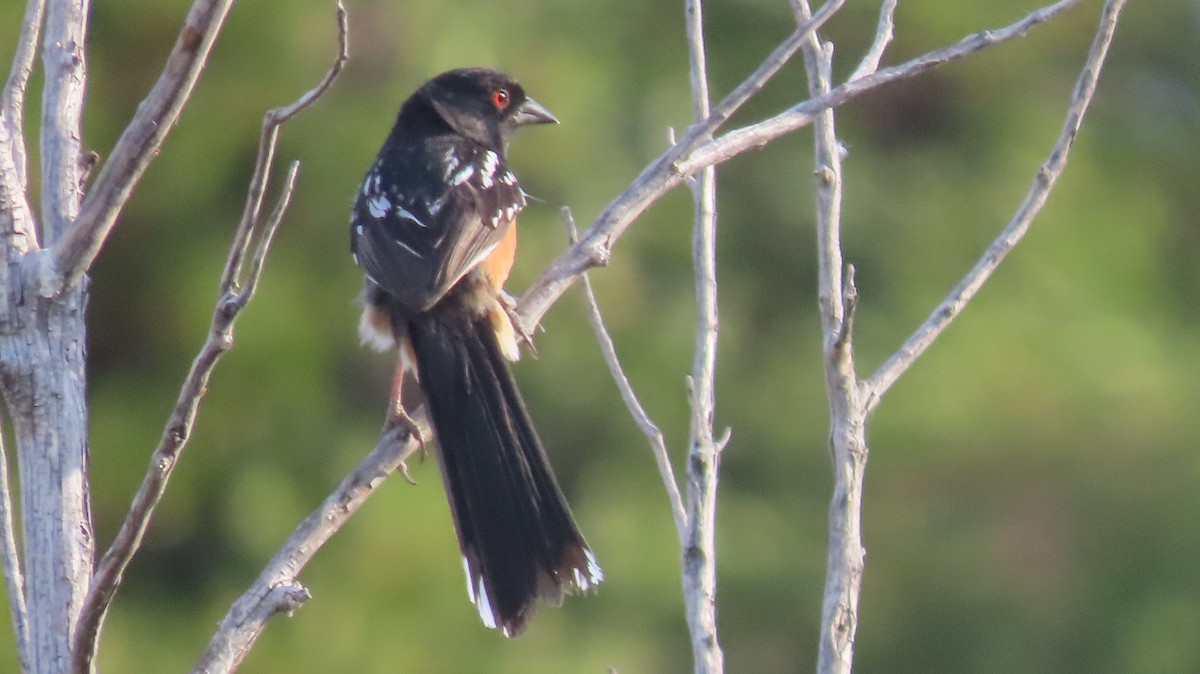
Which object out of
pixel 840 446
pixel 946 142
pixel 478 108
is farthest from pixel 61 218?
pixel 946 142

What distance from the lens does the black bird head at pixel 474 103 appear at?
411 cm

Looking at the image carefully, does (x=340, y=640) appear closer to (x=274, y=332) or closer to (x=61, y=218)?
(x=274, y=332)

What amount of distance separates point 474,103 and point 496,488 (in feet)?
5.61

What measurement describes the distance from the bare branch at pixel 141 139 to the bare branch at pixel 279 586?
18.2 inches

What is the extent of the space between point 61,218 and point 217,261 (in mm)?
3499

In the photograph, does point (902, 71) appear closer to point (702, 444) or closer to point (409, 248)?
point (702, 444)

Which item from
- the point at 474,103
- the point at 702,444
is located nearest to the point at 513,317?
the point at 702,444

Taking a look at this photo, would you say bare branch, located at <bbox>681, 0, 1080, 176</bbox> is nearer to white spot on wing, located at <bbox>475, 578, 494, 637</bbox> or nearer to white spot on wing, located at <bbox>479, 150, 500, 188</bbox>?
white spot on wing, located at <bbox>475, 578, 494, 637</bbox>

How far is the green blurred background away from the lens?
216 inches

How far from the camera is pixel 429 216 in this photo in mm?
3289

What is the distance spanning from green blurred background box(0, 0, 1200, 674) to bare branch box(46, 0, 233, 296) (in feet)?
10.5

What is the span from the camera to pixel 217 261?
18.5ft

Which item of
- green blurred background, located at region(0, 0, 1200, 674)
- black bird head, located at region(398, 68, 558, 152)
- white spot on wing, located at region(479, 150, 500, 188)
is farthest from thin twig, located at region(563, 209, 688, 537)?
green blurred background, located at region(0, 0, 1200, 674)

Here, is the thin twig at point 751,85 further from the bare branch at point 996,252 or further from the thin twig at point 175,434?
the thin twig at point 175,434
